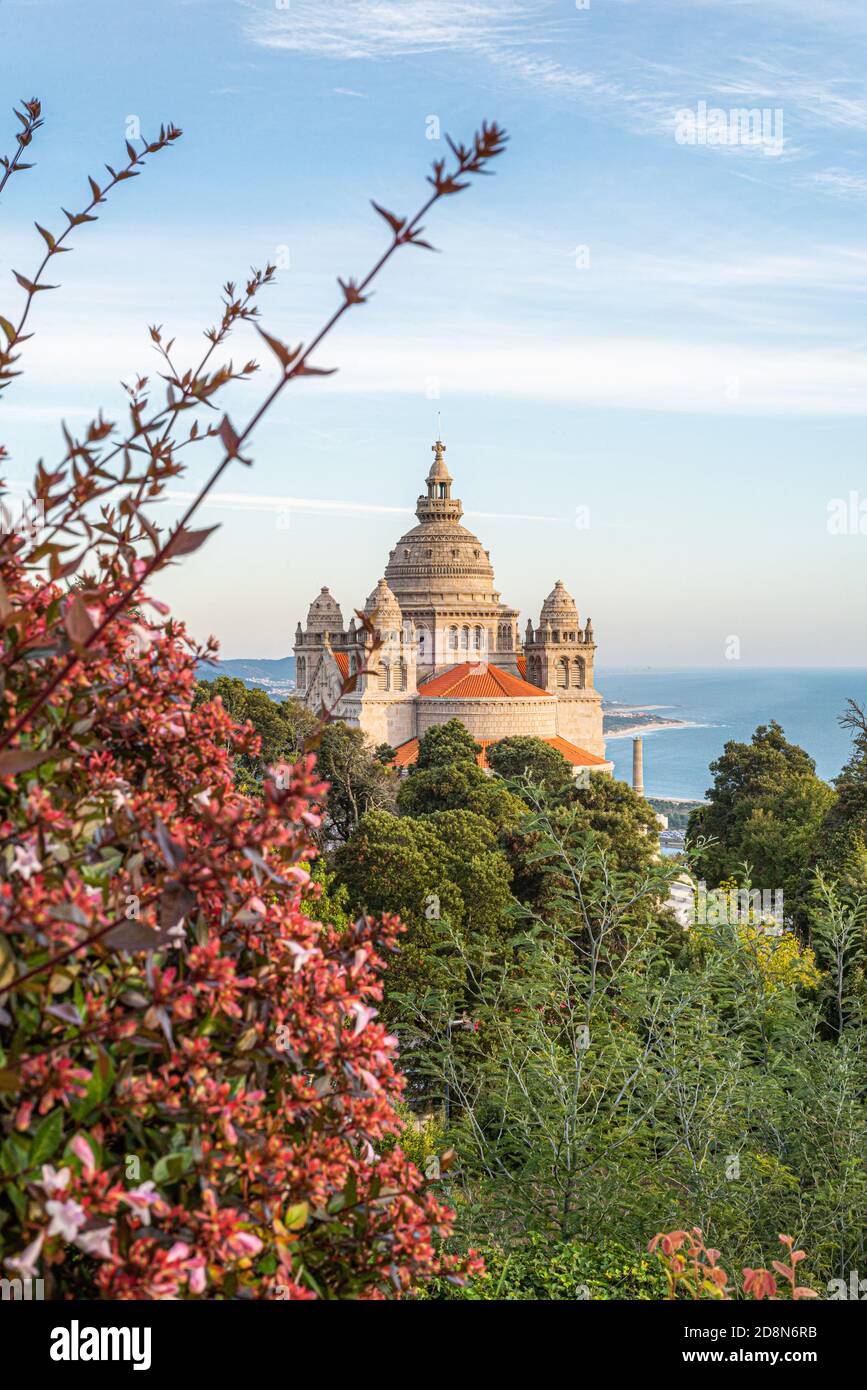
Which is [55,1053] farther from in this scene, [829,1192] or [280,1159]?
[829,1192]

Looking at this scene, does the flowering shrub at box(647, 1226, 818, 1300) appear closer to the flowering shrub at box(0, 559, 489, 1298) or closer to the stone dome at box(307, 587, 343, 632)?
the flowering shrub at box(0, 559, 489, 1298)

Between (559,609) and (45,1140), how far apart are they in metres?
71.8

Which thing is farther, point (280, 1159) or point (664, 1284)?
point (664, 1284)

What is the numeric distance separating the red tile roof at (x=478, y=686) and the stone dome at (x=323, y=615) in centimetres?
738

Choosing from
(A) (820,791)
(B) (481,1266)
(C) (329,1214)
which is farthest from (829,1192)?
(A) (820,791)

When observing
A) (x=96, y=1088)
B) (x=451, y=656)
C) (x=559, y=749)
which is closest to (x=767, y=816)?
(x=559, y=749)

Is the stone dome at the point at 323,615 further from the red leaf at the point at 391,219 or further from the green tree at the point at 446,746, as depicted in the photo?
the red leaf at the point at 391,219

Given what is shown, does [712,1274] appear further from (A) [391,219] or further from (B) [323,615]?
(B) [323,615]

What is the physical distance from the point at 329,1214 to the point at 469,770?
32251 mm

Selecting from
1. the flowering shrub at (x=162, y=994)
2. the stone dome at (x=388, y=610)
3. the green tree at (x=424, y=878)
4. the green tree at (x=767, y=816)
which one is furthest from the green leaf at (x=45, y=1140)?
the stone dome at (x=388, y=610)

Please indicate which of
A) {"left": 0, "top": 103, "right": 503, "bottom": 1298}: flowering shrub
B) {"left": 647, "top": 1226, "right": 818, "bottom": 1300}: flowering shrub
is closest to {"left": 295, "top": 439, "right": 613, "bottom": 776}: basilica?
{"left": 647, "top": 1226, "right": 818, "bottom": 1300}: flowering shrub

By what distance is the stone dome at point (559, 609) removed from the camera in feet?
240

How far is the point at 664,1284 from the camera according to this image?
277 inches

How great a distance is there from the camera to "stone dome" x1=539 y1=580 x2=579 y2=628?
73188 mm
